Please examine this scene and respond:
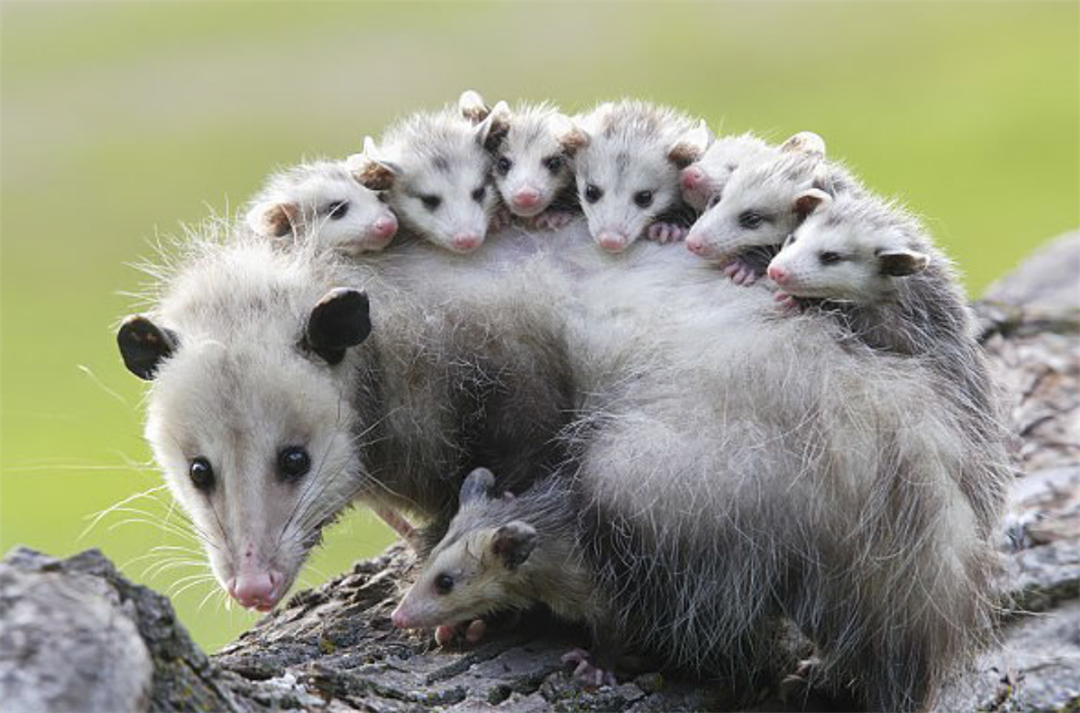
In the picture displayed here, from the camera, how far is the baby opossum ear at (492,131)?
4.26 m

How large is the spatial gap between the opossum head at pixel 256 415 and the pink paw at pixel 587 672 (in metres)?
0.59

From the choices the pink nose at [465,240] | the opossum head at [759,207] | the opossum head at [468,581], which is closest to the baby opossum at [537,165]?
the pink nose at [465,240]

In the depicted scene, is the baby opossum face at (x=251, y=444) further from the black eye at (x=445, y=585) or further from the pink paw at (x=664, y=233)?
the pink paw at (x=664, y=233)

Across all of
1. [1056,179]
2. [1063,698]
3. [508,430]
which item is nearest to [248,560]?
[508,430]

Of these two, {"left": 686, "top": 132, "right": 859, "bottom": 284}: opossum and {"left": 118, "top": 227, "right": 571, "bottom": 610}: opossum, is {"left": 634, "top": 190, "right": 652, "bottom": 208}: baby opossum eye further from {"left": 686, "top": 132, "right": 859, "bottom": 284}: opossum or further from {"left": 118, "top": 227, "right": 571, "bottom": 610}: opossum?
{"left": 118, "top": 227, "right": 571, "bottom": 610}: opossum

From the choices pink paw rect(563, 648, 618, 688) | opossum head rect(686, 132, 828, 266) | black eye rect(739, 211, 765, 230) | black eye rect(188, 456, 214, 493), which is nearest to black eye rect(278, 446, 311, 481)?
black eye rect(188, 456, 214, 493)

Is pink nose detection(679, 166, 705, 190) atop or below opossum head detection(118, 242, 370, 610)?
atop

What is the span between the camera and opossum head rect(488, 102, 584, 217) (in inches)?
159

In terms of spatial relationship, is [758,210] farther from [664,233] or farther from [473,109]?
[473,109]

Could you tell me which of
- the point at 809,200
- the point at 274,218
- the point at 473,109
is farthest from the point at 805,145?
the point at 274,218

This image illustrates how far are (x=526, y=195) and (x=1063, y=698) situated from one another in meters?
1.65

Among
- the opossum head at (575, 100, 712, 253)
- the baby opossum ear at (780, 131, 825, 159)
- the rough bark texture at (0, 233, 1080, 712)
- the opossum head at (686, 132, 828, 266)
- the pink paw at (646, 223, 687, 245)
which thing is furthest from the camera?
the baby opossum ear at (780, 131, 825, 159)

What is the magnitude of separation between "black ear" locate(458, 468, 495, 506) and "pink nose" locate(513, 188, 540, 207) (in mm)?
656

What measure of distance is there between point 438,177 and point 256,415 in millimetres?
816
